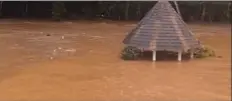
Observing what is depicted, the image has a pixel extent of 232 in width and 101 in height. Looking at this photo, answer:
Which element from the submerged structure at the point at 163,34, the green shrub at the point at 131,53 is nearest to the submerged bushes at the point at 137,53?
the green shrub at the point at 131,53

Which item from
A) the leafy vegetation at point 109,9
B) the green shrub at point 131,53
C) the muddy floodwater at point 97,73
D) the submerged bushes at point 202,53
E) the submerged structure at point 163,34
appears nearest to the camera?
the muddy floodwater at point 97,73

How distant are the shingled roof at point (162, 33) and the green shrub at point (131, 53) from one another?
14cm

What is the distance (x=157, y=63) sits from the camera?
10.9 m

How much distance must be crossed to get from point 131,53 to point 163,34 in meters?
0.91

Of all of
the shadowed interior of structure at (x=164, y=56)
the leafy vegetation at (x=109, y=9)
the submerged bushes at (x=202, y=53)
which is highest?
the leafy vegetation at (x=109, y=9)

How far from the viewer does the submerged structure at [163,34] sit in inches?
426

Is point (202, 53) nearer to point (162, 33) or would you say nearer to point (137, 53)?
point (162, 33)

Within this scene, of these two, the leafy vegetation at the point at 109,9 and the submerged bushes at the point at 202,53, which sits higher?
the leafy vegetation at the point at 109,9

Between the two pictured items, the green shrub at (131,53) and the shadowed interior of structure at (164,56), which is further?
the shadowed interior of structure at (164,56)

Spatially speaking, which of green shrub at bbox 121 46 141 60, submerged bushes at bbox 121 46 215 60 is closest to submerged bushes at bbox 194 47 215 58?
submerged bushes at bbox 121 46 215 60

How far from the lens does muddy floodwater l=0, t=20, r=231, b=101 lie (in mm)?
8094

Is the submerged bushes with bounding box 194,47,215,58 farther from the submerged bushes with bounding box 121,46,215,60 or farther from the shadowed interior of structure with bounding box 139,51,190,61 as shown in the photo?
the shadowed interior of structure with bounding box 139,51,190,61

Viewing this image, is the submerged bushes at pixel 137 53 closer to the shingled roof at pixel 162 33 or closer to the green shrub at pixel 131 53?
the green shrub at pixel 131 53

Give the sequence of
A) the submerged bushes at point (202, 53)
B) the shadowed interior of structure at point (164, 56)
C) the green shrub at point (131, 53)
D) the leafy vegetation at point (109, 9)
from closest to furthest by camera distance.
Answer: the green shrub at point (131, 53) → the shadowed interior of structure at point (164, 56) → the submerged bushes at point (202, 53) → the leafy vegetation at point (109, 9)
